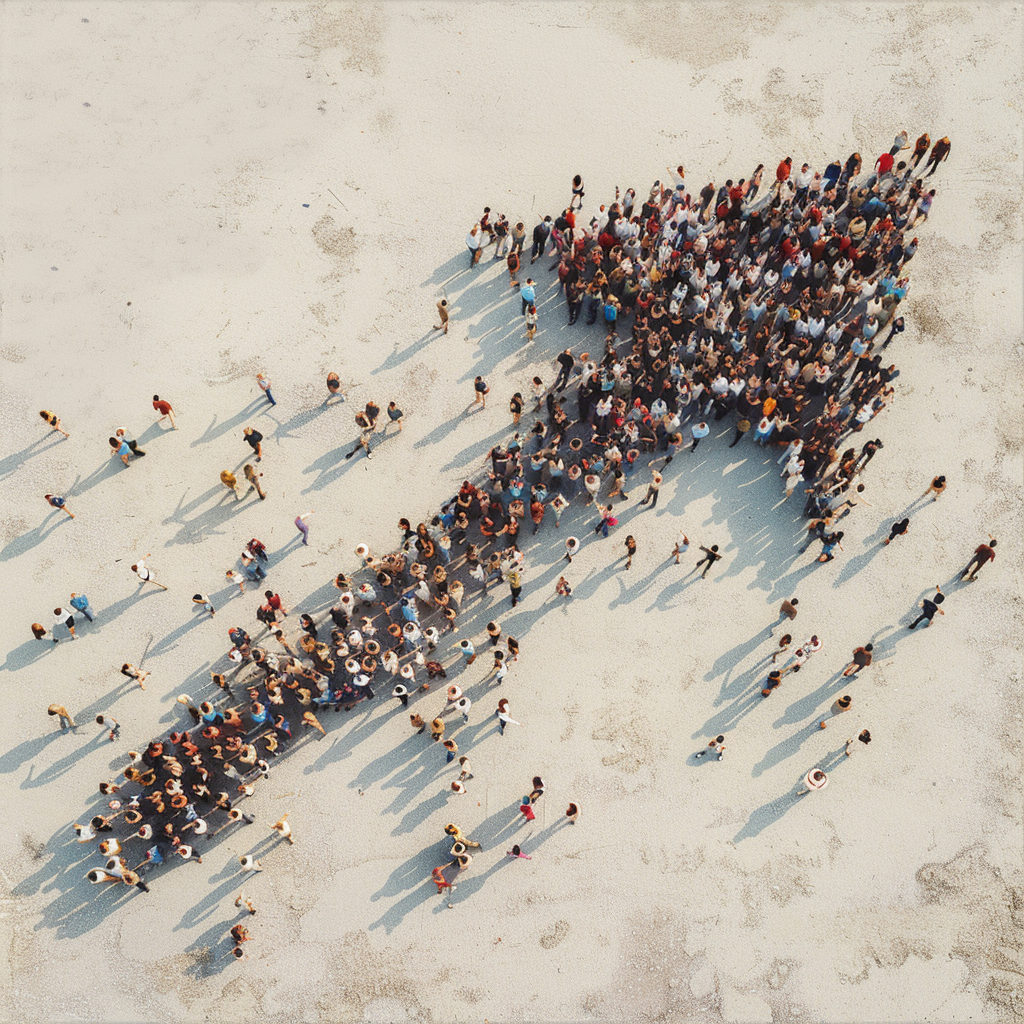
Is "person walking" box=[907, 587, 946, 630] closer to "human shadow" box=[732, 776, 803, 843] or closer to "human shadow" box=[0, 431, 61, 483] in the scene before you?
"human shadow" box=[732, 776, 803, 843]

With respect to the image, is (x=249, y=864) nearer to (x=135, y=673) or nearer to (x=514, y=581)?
(x=135, y=673)

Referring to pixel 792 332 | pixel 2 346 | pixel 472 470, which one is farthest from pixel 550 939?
pixel 2 346

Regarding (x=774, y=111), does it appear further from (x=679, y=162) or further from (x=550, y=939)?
(x=550, y=939)

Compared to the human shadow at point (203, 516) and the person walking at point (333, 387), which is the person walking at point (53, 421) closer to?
the human shadow at point (203, 516)

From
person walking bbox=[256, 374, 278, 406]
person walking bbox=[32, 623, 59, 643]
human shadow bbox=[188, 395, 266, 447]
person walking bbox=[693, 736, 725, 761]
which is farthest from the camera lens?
human shadow bbox=[188, 395, 266, 447]

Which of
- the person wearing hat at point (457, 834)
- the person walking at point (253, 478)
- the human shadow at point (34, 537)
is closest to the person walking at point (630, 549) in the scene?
the person wearing hat at point (457, 834)

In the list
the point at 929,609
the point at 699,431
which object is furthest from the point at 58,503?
the point at 929,609

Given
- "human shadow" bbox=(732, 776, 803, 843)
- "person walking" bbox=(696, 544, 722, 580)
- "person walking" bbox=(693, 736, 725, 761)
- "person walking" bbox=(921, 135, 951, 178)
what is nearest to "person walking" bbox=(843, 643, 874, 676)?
"human shadow" bbox=(732, 776, 803, 843)

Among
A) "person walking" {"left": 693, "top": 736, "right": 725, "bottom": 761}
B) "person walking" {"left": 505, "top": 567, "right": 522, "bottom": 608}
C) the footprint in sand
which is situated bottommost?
the footprint in sand
